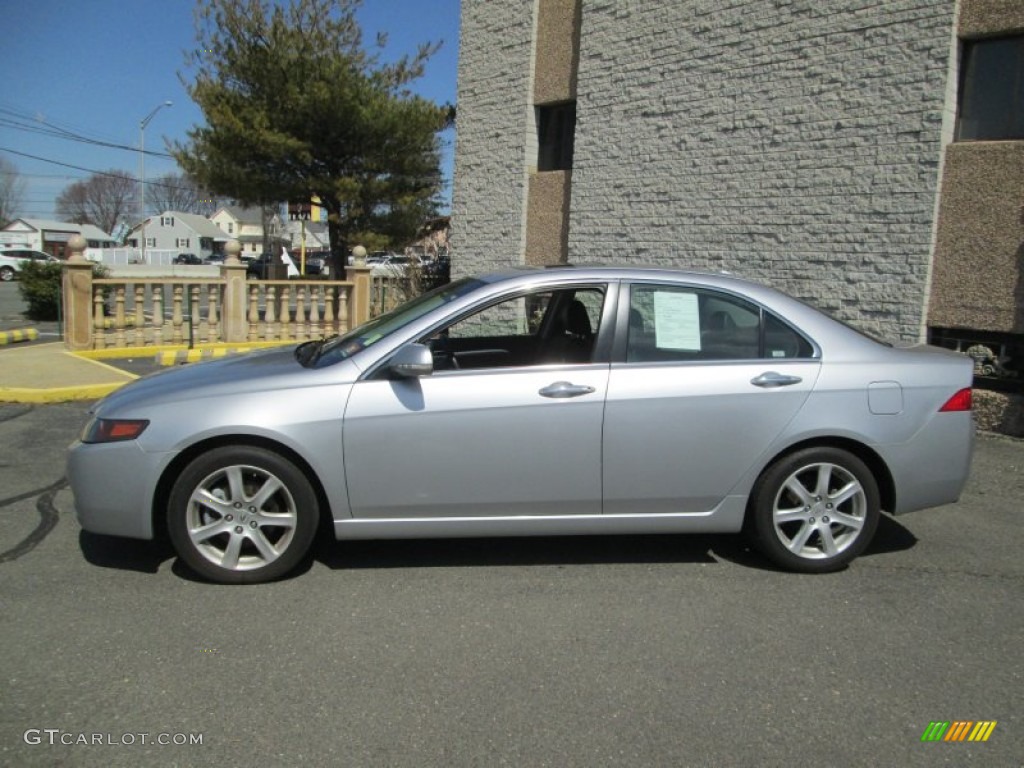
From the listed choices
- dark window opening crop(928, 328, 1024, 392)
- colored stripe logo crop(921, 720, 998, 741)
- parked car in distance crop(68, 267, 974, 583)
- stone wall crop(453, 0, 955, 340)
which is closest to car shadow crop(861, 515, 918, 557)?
parked car in distance crop(68, 267, 974, 583)

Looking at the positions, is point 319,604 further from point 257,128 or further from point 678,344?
point 257,128

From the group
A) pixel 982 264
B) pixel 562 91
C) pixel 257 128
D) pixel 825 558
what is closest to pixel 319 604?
pixel 825 558

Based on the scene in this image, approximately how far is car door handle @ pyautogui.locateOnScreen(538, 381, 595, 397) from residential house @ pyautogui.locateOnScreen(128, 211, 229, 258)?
93019 mm

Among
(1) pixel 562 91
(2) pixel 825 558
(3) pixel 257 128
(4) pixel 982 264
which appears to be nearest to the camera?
(2) pixel 825 558

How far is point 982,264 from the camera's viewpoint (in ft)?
27.3

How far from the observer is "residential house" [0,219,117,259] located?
62.1 m

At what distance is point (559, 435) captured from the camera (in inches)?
169

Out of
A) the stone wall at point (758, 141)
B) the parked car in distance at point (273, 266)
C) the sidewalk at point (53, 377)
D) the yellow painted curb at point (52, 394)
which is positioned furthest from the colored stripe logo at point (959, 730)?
the parked car in distance at point (273, 266)

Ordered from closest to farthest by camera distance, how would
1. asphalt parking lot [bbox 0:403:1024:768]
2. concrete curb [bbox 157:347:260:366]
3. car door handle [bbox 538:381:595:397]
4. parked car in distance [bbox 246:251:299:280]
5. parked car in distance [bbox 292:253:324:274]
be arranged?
asphalt parking lot [bbox 0:403:1024:768] < car door handle [bbox 538:381:595:397] < concrete curb [bbox 157:347:260:366] < parked car in distance [bbox 246:251:299:280] < parked car in distance [bbox 292:253:324:274]

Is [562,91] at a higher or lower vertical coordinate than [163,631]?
higher

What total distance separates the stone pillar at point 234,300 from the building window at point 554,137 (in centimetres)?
503

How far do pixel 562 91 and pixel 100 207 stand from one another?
4227 inches

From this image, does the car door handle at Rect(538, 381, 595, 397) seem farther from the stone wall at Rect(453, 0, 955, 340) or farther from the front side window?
the stone wall at Rect(453, 0, 955, 340)

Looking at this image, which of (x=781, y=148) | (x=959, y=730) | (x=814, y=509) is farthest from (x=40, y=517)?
(x=781, y=148)
